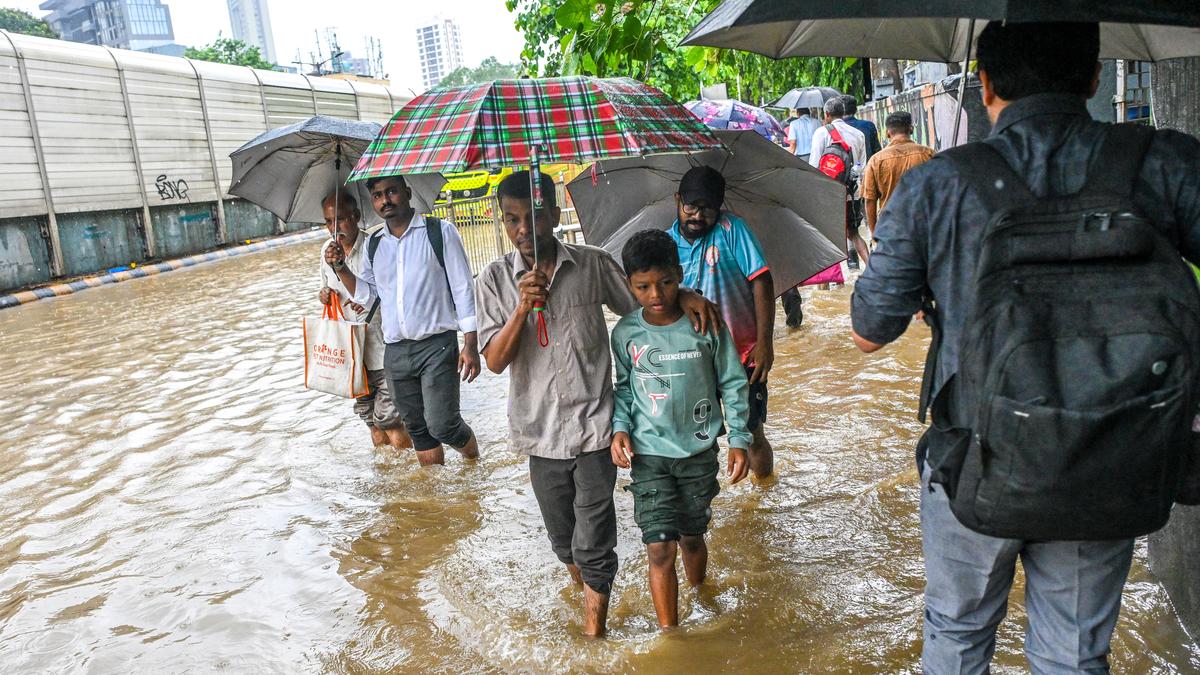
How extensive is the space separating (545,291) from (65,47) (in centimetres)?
2008

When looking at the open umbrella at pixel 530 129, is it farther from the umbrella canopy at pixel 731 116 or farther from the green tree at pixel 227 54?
the green tree at pixel 227 54

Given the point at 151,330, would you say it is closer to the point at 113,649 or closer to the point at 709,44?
the point at 113,649

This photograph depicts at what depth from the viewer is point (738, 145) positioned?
453 centimetres

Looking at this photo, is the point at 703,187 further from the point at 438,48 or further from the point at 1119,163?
the point at 438,48

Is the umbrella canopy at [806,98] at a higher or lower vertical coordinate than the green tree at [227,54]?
lower

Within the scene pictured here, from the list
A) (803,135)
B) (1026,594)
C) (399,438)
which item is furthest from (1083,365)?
(803,135)

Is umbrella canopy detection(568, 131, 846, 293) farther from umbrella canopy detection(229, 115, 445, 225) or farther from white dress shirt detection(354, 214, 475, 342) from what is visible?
umbrella canopy detection(229, 115, 445, 225)

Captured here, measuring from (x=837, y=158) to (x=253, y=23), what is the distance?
677ft

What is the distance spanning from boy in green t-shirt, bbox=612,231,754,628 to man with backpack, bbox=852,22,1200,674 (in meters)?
1.17

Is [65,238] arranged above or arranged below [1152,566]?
above

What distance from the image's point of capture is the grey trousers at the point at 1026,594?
217cm

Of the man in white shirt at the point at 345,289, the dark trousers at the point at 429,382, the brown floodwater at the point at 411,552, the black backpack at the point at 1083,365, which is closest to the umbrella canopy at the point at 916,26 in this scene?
the black backpack at the point at 1083,365

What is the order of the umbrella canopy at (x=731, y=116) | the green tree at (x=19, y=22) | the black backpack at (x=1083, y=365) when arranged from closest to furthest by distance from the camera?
the black backpack at (x=1083, y=365) → the umbrella canopy at (x=731, y=116) → the green tree at (x=19, y=22)

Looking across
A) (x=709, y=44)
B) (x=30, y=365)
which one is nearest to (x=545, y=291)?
(x=709, y=44)
